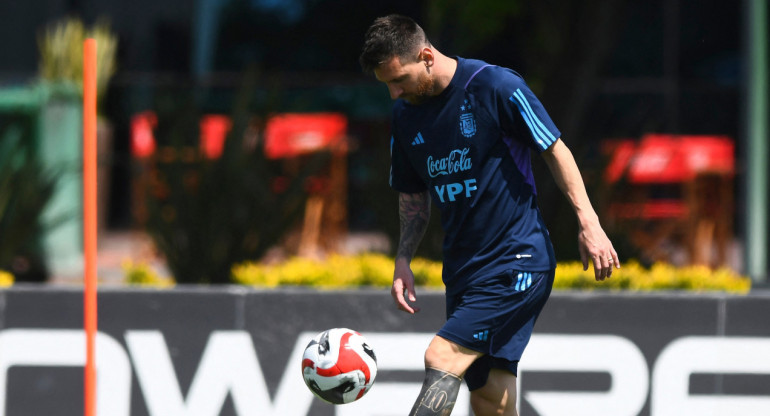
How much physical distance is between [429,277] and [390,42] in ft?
8.54

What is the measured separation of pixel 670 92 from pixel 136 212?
974 centimetres

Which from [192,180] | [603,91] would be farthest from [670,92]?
[192,180]

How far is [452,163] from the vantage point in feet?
14.1

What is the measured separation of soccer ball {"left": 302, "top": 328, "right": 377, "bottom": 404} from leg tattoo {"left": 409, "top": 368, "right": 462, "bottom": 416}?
1.38 ft

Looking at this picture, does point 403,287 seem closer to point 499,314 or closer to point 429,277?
point 499,314

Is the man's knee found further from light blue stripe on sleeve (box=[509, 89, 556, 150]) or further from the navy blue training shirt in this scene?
light blue stripe on sleeve (box=[509, 89, 556, 150])

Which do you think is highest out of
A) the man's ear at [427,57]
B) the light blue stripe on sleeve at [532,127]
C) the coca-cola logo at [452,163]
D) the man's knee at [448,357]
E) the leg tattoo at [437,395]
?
the man's ear at [427,57]

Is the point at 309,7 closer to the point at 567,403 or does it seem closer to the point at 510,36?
the point at 510,36

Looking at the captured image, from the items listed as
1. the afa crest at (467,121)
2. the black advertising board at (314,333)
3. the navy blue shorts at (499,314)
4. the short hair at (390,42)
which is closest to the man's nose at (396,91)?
the short hair at (390,42)

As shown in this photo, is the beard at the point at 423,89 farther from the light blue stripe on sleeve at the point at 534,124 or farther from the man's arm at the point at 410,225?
the man's arm at the point at 410,225

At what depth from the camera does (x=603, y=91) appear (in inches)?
683

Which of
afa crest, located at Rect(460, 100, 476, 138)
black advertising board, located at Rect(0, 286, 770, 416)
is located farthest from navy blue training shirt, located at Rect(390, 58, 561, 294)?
black advertising board, located at Rect(0, 286, 770, 416)

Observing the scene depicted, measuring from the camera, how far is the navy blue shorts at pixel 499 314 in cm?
421

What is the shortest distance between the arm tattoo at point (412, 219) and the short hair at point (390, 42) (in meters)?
0.77
